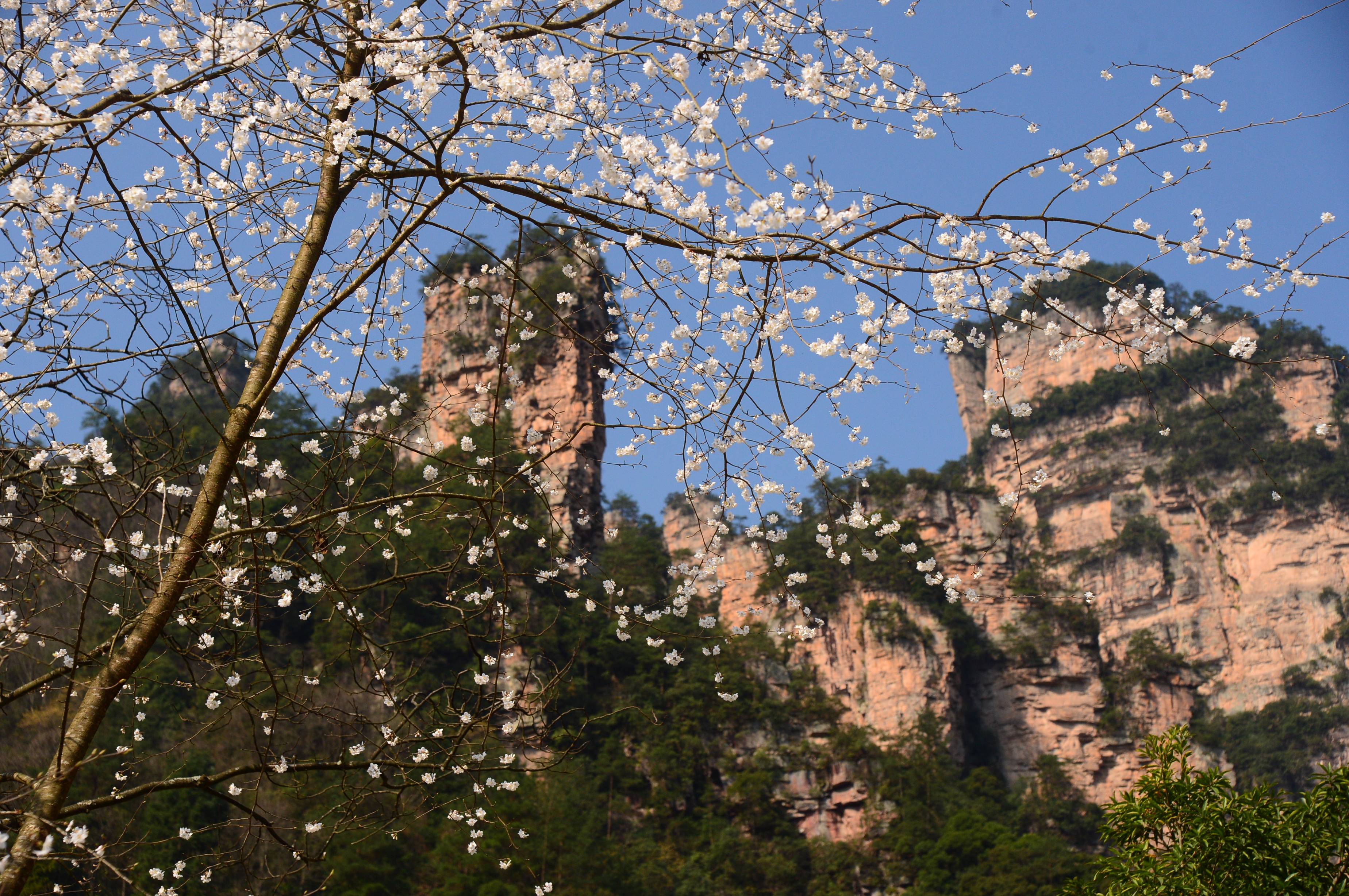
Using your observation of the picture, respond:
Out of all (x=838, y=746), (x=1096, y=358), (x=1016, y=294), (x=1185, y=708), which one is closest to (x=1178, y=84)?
(x=1016, y=294)

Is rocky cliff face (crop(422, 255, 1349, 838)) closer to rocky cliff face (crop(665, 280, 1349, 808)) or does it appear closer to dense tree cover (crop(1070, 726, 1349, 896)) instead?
rocky cliff face (crop(665, 280, 1349, 808))

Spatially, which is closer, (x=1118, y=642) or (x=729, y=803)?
(x=729, y=803)

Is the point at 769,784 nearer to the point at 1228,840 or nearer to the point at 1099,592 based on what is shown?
the point at 1099,592

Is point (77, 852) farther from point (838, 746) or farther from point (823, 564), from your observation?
point (823, 564)

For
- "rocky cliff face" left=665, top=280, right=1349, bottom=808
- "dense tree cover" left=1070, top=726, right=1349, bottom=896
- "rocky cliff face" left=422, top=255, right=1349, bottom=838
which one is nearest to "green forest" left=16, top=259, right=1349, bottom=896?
"dense tree cover" left=1070, top=726, right=1349, bottom=896

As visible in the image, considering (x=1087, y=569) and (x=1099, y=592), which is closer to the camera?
(x=1099, y=592)

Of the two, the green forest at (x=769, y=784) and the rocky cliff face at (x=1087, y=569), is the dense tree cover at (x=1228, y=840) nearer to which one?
the green forest at (x=769, y=784)

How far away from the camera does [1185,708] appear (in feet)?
128

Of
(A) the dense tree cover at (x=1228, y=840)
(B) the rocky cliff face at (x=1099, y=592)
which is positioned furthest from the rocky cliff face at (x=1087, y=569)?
(A) the dense tree cover at (x=1228, y=840)

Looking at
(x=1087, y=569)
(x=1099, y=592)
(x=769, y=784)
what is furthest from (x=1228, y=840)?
(x=1099, y=592)

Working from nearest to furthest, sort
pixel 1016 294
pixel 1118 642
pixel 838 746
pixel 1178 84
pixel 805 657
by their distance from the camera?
pixel 1178 84, pixel 1016 294, pixel 838 746, pixel 805 657, pixel 1118 642

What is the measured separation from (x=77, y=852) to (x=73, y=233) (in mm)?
2308

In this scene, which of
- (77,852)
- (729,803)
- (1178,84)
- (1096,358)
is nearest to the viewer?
(77,852)

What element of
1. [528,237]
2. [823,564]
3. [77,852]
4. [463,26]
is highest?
[823,564]
